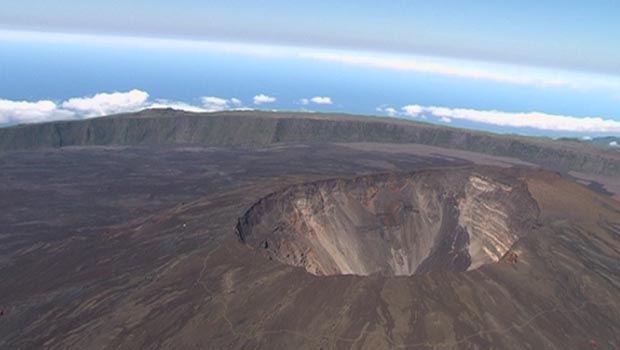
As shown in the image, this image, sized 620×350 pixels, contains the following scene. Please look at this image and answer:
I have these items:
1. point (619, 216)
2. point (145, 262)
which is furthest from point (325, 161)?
point (145, 262)

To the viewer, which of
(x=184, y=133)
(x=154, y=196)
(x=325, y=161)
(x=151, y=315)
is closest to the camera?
(x=151, y=315)

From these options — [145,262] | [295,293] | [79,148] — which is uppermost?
[295,293]

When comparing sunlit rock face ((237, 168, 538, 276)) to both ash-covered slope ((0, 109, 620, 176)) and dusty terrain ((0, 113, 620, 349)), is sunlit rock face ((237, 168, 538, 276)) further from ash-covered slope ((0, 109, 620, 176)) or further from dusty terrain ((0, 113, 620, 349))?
ash-covered slope ((0, 109, 620, 176))

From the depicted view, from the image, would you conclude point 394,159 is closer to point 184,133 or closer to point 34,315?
point 184,133

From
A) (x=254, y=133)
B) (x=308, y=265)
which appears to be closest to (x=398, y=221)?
(x=308, y=265)

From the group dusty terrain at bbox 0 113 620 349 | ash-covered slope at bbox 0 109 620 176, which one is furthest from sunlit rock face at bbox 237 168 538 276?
ash-covered slope at bbox 0 109 620 176

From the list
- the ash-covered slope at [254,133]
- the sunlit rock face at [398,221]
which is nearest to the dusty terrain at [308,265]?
the sunlit rock face at [398,221]

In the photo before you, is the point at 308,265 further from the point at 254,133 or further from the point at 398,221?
the point at 254,133
